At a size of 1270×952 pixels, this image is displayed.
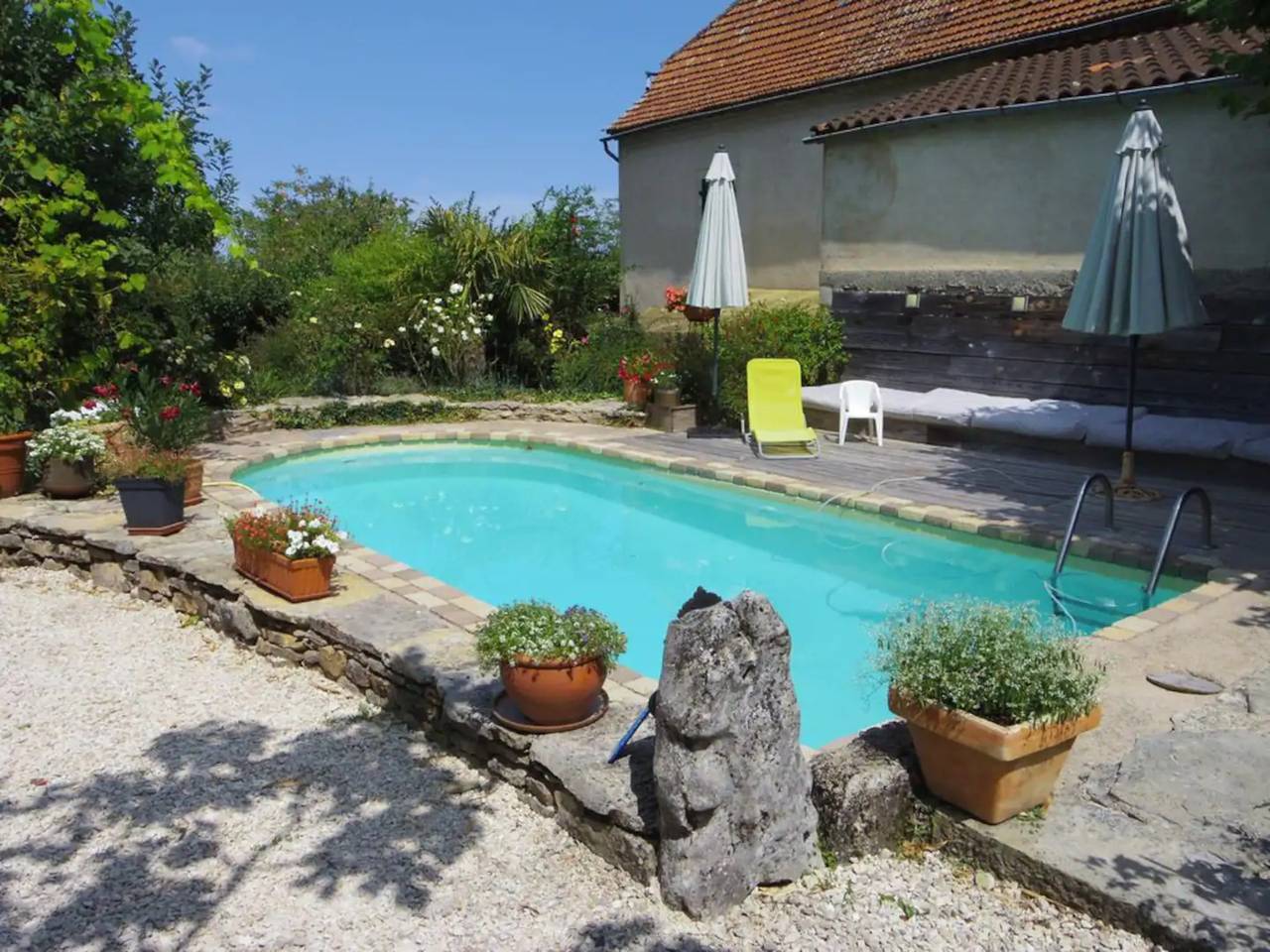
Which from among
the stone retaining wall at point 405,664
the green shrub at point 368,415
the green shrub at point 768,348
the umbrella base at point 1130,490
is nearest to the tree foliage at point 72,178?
the stone retaining wall at point 405,664

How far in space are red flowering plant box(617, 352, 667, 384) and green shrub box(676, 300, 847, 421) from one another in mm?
412

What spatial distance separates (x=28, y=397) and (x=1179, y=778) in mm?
9422

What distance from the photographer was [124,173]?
29.6 ft

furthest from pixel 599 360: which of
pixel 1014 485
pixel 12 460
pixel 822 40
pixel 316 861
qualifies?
pixel 316 861

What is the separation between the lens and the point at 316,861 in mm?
3426

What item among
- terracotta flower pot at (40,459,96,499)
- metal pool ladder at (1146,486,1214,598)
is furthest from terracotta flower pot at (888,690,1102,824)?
terracotta flower pot at (40,459,96,499)

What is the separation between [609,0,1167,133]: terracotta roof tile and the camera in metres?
11.9

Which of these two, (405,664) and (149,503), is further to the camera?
(149,503)

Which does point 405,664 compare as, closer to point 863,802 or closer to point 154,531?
point 863,802

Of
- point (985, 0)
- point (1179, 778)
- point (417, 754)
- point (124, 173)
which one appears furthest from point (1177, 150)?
point (124, 173)

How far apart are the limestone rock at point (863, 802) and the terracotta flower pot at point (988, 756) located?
0.13m

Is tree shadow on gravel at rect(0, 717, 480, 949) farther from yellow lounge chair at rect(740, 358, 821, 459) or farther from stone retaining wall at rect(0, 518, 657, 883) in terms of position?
yellow lounge chair at rect(740, 358, 821, 459)

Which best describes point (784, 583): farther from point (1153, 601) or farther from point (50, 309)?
point (50, 309)

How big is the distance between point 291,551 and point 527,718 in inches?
87.2
